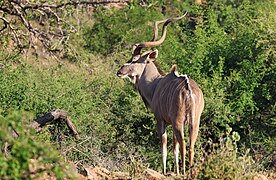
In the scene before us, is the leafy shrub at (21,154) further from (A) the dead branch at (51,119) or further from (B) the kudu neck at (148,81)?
(B) the kudu neck at (148,81)

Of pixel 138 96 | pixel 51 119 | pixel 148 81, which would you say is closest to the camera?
pixel 51 119

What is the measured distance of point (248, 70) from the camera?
1173 centimetres

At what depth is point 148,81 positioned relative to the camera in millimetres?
8984

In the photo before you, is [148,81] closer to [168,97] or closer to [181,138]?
[168,97]

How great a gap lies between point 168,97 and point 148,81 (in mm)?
1237

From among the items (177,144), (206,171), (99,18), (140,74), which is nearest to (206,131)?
(140,74)

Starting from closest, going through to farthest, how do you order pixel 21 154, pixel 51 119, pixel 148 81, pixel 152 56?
pixel 21 154, pixel 51 119, pixel 148 81, pixel 152 56

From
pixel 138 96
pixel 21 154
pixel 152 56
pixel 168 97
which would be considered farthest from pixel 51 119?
pixel 21 154

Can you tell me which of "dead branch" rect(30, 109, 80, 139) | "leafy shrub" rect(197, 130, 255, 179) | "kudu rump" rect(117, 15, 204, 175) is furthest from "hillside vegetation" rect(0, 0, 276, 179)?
"leafy shrub" rect(197, 130, 255, 179)

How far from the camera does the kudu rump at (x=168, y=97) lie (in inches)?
286

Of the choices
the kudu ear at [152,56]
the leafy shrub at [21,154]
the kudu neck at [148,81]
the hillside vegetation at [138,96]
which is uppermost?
the leafy shrub at [21,154]

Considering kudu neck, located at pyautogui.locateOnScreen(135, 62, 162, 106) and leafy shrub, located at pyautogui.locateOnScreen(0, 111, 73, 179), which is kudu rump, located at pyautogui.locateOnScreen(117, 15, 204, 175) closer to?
kudu neck, located at pyautogui.locateOnScreen(135, 62, 162, 106)

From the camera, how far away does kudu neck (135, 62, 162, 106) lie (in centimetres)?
887

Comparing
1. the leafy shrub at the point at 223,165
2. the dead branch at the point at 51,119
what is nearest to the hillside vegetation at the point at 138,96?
the dead branch at the point at 51,119
